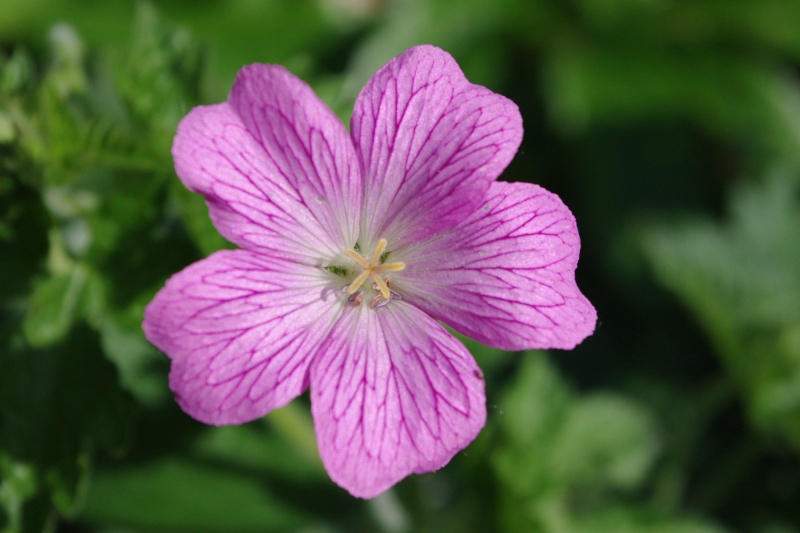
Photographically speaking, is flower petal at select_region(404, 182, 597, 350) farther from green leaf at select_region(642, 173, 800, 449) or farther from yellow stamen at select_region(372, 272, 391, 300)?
green leaf at select_region(642, 173, 800, 449)

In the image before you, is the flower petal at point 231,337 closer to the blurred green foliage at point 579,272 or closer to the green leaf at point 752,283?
the blurred green foliage at point 579,272

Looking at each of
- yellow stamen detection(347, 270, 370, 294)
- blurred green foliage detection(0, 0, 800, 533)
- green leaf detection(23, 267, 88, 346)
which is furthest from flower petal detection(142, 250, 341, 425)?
green leaf detection(23, 267, 88, 346)

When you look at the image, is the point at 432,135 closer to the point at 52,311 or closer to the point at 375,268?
the point at 375,268

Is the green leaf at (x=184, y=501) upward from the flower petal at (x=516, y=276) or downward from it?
downward

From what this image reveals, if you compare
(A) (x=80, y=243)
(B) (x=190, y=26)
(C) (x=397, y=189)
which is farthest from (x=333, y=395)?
(B) (x=190, y=26)

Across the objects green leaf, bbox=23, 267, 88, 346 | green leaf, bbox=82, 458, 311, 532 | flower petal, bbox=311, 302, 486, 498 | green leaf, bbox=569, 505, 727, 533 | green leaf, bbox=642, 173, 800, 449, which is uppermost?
flower petal, bbox=311, 302, 486, 498

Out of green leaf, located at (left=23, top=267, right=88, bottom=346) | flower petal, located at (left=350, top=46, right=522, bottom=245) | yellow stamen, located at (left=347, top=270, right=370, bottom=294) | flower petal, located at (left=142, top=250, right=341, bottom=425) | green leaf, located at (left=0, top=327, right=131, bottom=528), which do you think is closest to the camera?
flower petal, located at (left=142, top=250, right=341, bottom=425)

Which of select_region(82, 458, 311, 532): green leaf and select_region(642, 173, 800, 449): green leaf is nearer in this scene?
select_region(82, 458, 311, 532): green leaf

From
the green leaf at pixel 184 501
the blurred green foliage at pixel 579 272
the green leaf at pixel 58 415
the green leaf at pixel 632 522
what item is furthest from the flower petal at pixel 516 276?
the green leaf at pixel 184 501
